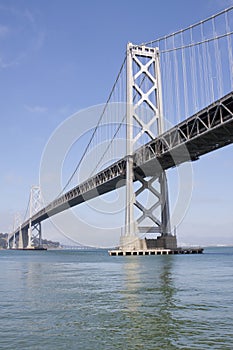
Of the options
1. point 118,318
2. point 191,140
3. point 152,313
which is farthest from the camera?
point 191,140

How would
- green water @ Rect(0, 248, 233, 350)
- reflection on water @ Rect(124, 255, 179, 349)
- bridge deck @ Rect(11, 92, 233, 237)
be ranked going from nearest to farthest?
green water @ Rect(0, 248, 233, 350) < reflection on water @ Rect(124, 255, 179, 349) < bridge deck @ Rect(11, 92, 233, 237)

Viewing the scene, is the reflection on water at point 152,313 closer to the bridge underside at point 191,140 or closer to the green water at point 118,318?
the green water at point 118,318

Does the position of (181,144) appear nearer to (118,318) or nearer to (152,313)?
(152,313)

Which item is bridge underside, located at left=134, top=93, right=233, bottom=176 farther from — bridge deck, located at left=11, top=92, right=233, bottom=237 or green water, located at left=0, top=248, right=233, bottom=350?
green water, located at left=0, top=248, right=233, bottom=350

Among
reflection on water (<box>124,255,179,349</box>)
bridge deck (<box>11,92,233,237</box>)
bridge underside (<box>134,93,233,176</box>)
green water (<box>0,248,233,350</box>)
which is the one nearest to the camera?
green water (<box>0,248,233,350</box>)

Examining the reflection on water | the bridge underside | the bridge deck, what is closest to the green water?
the reflection on water

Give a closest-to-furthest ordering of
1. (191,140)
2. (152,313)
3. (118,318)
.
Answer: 1. (118,318)
2. (152,313)
3. (191,140)

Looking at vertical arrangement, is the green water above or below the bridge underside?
below

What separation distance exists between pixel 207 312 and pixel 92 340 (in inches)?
124

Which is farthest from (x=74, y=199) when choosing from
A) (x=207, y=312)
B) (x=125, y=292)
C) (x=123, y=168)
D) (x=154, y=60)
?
(x=207, y=312)

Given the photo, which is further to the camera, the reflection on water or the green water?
the reflection on water

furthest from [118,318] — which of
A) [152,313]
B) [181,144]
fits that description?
[181,144]

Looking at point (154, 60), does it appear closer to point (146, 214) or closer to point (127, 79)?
point (127, 79)

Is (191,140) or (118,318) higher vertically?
(191,140)
